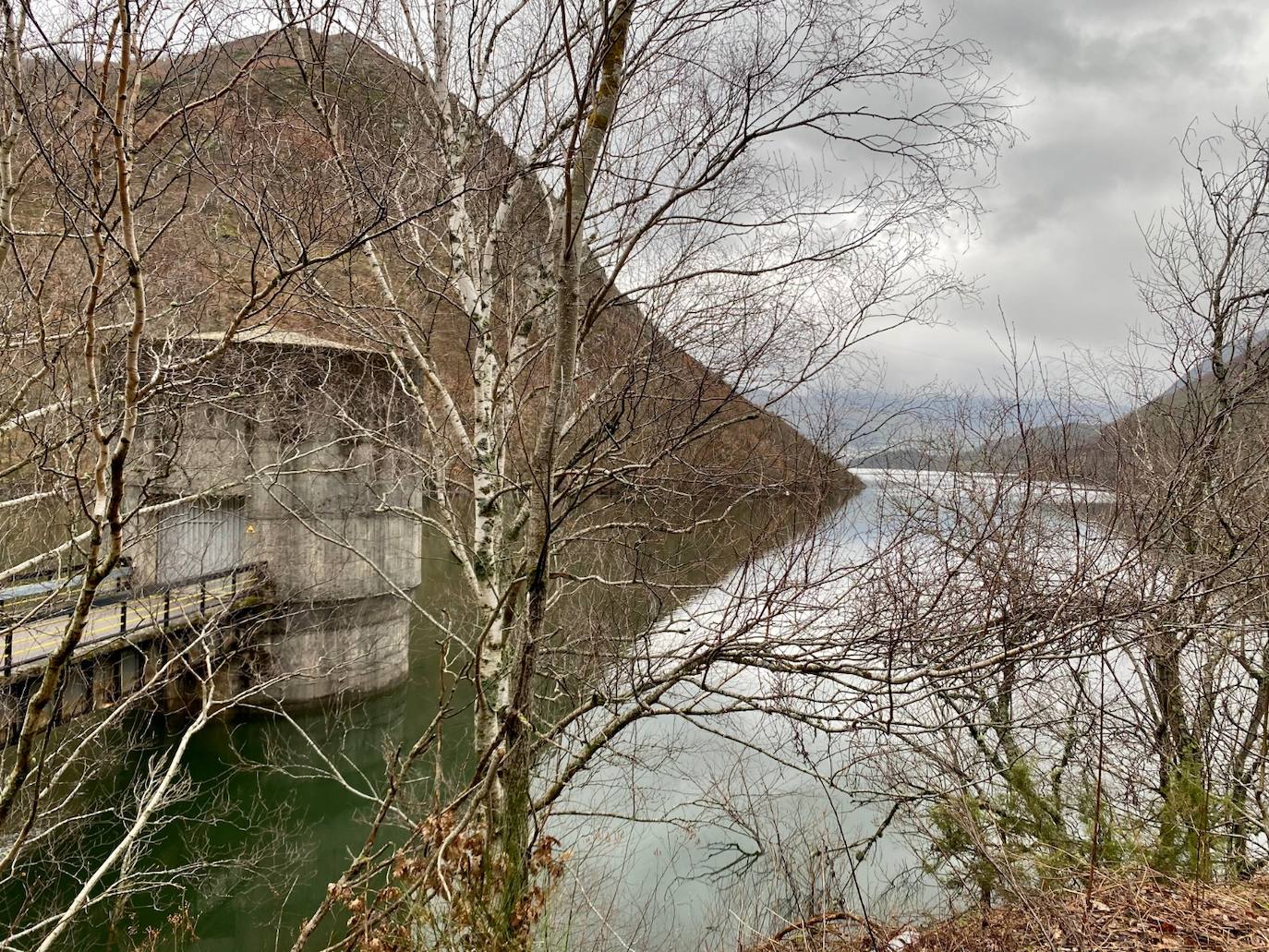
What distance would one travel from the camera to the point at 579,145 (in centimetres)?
281

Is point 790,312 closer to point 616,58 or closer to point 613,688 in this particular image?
point 616,58

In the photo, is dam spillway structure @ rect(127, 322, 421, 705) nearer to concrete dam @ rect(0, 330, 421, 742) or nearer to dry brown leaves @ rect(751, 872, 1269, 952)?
concrete dam @ rect(0, 330, 421, 742)

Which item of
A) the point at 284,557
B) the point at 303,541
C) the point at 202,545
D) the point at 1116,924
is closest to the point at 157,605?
the point at 202,545

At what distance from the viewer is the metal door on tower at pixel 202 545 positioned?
11539 millimetres

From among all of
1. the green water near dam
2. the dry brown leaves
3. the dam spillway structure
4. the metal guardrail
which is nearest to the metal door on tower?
the dam spillway structure

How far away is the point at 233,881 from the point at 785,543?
28.1 feet

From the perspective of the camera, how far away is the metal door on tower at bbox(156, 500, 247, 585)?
11539mm

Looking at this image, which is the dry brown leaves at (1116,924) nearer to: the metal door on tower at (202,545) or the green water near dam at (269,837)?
the green water near dam at (269,837)

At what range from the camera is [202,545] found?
11719 mm

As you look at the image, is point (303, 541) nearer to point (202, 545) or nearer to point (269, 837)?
point (202, 545)

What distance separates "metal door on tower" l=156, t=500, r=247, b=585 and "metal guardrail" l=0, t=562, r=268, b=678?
30 centimetres

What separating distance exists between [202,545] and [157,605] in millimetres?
1892

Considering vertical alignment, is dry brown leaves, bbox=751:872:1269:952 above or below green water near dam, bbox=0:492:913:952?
above

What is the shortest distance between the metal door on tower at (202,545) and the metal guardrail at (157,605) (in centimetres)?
30
